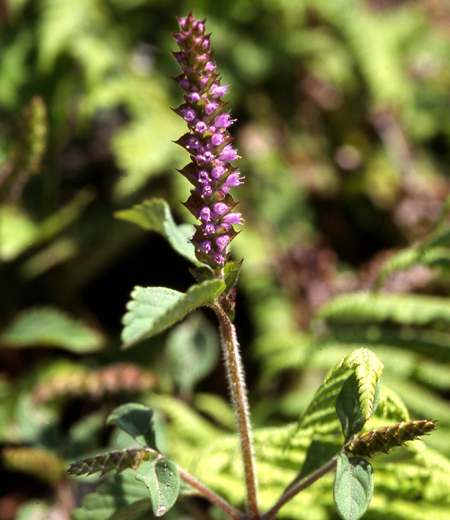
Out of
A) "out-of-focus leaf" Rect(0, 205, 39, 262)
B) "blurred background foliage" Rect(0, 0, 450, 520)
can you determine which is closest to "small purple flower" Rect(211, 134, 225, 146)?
"blurred background foliage" Rect(0, 0, 450, 520)

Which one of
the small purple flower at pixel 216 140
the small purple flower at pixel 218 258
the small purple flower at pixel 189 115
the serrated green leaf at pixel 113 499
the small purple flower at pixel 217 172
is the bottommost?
the serrated green leaf at pixel 113 499

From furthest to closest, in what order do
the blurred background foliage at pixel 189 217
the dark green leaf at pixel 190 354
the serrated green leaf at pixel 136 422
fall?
the dark green leaf at pixel 190 354 < the blurred background foliage at pixel 189 217 < the serrated green leaf at pixel 136 422

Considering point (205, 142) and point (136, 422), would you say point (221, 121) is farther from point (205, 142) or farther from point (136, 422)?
point (136, 422)

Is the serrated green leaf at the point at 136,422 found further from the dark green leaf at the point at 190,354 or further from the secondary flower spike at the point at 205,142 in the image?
the dark green leaf at the point at 190,354

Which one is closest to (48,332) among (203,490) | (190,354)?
(190,354)

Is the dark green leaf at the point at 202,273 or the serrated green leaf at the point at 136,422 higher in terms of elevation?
the dark green leaf at the point at 202,273

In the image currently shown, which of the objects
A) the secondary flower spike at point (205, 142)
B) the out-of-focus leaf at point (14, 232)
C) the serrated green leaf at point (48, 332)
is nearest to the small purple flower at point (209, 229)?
the secondary flower spike at point (205, 142)

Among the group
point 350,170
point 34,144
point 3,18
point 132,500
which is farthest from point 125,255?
point 132,500
